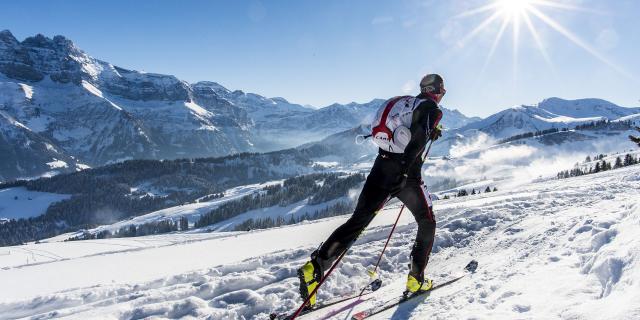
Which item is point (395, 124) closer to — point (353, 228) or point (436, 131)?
point (436, 131)

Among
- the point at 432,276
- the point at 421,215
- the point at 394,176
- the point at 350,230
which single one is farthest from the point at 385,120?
the point at 432,276

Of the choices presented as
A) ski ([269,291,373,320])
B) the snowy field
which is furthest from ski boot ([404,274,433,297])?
ski ([269,291,373,320])

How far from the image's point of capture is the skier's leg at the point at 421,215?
7361 mm

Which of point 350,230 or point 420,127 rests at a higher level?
point 420,127

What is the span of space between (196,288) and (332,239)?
135 inches

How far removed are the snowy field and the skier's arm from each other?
2.25m

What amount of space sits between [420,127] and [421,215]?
1.63 metres

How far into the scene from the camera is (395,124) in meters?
7.06

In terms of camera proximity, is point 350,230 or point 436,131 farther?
point 436,131

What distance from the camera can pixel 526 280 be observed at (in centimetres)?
598

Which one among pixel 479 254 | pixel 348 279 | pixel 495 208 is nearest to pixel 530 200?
pixel 495 208

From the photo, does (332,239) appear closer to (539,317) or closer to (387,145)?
(387,145)

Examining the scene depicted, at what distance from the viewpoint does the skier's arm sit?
6637 millimetres

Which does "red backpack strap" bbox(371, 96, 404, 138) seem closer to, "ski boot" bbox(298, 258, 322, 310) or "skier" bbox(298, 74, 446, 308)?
"skier" bbox(298, 74, 446, 308)
